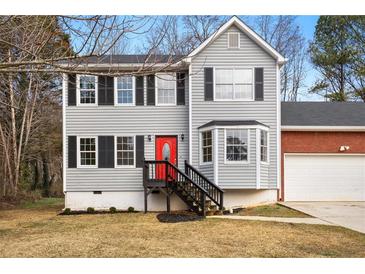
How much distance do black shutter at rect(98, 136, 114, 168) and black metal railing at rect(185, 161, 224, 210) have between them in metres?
2.80

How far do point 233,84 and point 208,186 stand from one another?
3835mm

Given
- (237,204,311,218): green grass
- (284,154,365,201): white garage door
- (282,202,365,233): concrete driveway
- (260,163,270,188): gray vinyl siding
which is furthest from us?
(284,154,365,201): white garage door

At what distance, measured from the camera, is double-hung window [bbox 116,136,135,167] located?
17781mm

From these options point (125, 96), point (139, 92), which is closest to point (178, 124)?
point (139, 92)

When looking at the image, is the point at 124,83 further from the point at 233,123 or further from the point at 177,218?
the point at 177,218

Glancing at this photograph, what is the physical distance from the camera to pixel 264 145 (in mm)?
17453

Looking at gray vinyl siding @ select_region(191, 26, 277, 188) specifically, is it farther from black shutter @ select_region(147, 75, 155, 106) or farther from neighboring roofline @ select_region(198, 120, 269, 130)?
black shutter @ select_region(147, 75, 155, 106)

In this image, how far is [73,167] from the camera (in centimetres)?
1764

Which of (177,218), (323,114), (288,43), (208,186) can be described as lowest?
(177,218)

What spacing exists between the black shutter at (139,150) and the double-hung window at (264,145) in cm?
426

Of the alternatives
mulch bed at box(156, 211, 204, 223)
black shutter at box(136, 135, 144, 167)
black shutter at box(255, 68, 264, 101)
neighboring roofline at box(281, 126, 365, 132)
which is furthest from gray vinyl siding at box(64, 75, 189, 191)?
neighboring roofline at box(281, 126, 365, 132)

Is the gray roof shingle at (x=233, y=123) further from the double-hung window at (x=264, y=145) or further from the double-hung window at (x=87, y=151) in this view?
the double-hung window at (x=87, y=151)
